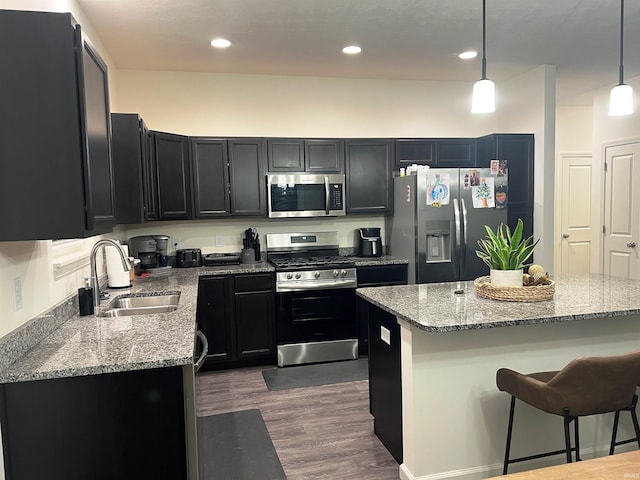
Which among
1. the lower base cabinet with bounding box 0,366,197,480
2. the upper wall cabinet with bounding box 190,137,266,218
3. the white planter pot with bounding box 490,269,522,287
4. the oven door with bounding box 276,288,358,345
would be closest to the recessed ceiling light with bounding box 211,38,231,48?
the upper wall cabinet with bounding box 190,137,266,218

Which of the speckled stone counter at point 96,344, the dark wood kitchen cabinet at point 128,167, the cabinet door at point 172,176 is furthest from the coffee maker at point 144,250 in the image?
the speckled stone counter at point 96,344

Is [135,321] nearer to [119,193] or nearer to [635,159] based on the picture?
[119,193]

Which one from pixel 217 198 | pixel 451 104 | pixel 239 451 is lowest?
pixel 239 451

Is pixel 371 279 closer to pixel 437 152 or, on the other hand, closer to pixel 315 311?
pixel 315 311

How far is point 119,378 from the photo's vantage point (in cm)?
175

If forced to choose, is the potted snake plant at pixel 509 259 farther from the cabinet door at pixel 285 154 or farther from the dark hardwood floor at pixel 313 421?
the cabinet door at pixel 285 154

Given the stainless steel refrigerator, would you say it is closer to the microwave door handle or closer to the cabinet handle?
the microwave door handle

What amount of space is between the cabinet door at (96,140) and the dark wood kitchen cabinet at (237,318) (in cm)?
211

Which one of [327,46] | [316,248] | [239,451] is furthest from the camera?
[316,248]

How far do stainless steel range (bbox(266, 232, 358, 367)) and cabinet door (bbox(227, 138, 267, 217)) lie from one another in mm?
611

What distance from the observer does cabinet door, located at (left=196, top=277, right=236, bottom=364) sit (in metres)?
4.17

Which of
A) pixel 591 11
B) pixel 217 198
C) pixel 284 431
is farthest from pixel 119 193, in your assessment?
pixel 591 11

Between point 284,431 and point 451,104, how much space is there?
3.92m

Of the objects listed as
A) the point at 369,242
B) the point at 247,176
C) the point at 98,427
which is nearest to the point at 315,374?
the point at 369,242
